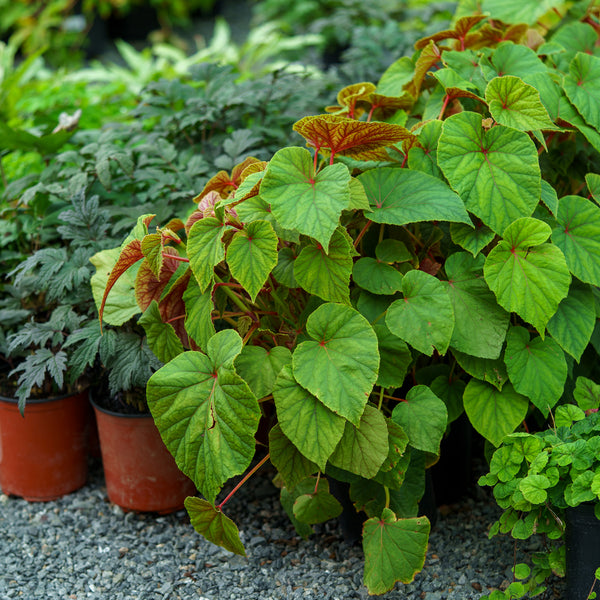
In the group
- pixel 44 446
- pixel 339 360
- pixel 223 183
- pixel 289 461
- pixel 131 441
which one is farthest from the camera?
pixel 44 446

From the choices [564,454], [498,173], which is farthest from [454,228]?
[564,454]

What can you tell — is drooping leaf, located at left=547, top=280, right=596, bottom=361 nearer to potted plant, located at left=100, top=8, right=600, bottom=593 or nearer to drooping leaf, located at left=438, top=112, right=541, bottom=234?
potted plant, located at left=100, top=8, right=600, bottom=593

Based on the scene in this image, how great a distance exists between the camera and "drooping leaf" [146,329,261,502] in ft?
A: 4.14

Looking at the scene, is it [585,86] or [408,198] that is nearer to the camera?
[408,198]

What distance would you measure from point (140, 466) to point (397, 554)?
0.73 metres

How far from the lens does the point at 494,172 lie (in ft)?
4.66

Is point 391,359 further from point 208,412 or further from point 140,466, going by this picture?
point 140,466

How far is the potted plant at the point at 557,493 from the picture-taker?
4.20 feet

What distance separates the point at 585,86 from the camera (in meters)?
1.65

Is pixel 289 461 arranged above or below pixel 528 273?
below

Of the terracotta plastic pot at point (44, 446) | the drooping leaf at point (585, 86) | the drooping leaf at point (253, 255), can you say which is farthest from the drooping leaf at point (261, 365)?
the drooping leaf at point (585, 86)

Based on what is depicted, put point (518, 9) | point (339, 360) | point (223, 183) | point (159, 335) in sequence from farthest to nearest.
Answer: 1. point (518, 9)
2. point (223, 183)
3. point (159, 335)
4. point (339, 360)

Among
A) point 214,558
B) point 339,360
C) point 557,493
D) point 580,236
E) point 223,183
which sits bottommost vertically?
point 214,558

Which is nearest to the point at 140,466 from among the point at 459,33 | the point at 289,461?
the point at 289,461
